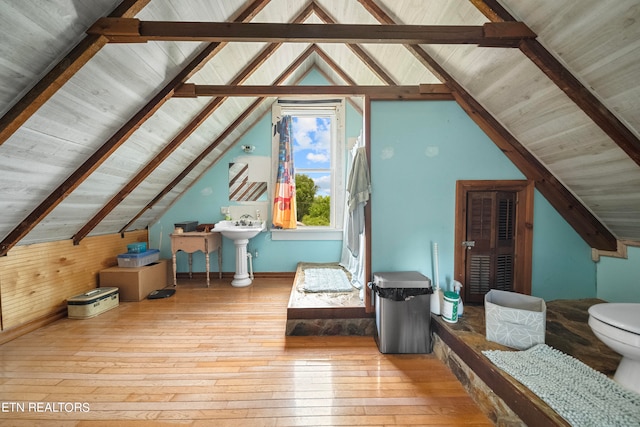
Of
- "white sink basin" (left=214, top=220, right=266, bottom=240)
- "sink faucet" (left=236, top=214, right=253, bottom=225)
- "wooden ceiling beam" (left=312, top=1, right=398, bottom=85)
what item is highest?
"wooden ceiling beam" (left=312, top=1, right=398, bottom=85)

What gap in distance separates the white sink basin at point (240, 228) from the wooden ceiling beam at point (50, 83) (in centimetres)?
212

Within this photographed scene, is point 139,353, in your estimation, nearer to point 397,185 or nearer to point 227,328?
point 227,328

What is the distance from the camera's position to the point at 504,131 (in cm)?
228

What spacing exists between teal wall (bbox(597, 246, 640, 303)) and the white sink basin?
149 inches

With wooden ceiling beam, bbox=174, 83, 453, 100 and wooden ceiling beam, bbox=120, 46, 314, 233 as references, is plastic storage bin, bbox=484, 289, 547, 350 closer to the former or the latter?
wooden ceiling beam, bbox=174, 83, 453, 100

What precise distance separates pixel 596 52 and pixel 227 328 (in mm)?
3305

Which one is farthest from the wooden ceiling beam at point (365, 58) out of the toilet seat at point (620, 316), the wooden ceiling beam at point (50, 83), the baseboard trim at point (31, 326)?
the baseboard trim at point (31, 326)

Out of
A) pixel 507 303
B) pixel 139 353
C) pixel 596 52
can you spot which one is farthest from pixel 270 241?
pixel 596 52

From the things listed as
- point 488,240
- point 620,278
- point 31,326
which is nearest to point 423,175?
point 488,240

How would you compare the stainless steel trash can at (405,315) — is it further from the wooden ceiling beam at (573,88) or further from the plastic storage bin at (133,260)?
the plastic storage bin at (133,260)

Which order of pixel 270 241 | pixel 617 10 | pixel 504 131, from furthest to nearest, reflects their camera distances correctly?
pixel 270 241, pixel 504 131, pixel 617 10

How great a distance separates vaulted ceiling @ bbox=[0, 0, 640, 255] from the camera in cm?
141

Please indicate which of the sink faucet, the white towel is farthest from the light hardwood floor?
the sink faucet

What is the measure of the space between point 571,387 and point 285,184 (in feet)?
11.3
